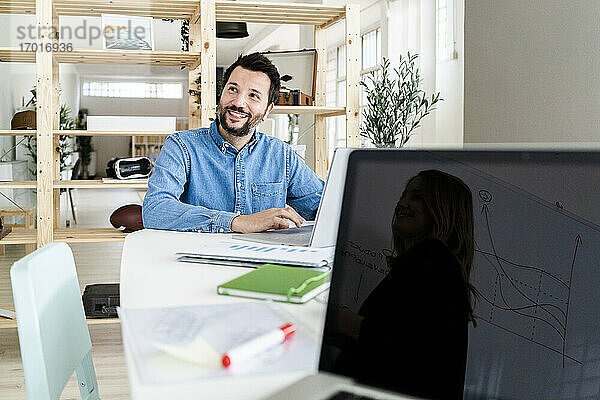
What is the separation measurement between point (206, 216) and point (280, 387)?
3.87 feet

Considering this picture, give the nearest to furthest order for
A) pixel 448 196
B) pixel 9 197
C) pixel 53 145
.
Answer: pixel 448 196
pixel 53 145
pixel 9 197

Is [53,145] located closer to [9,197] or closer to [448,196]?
[9,197]

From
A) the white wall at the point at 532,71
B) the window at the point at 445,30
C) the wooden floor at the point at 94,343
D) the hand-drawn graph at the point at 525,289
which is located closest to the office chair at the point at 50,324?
the hand-drawn graph at the point at 525,289

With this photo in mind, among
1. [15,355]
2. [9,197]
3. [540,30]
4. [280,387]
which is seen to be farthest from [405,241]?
[9,197]

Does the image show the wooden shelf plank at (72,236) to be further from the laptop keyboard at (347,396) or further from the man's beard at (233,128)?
the laptop keyboard at (347,396)

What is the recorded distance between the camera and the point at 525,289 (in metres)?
0.55

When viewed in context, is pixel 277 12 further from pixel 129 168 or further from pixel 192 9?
pixel 129 168

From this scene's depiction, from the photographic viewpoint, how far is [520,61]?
3793mm

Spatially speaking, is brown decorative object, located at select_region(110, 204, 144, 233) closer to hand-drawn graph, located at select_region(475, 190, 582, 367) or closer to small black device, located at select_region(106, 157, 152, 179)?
small black device, located at select_region(106, 157, 152, 179)

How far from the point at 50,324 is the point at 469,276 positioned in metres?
0.75

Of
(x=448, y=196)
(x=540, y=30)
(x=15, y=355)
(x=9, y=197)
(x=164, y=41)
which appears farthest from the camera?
(x=164, y=41)

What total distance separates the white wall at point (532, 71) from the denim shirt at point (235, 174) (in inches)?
67.1

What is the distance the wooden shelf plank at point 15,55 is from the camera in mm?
3384

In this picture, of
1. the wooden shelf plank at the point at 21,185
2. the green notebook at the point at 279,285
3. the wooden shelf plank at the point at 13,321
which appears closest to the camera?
the green notebook at the point at 279,285
